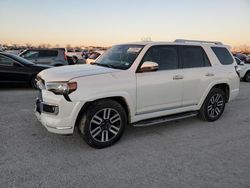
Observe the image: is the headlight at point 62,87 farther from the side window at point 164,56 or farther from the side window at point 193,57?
the side window at point 193,57

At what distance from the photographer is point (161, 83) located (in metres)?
4.75

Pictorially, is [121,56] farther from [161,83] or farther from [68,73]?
[68,73]

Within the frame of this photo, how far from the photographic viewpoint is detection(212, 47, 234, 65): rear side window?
236 inches

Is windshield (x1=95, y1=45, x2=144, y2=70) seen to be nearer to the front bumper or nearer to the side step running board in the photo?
the side step running board

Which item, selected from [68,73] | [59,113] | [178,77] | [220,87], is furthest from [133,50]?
[220,87]

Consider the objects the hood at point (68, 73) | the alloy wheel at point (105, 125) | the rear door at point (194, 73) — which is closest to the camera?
the hood at point (68, 73)

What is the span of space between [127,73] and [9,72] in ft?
22.2

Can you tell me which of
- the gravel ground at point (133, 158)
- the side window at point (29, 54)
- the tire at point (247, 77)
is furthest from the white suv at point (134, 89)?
the tire at point (247, 77)

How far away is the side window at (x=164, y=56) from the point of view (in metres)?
4.82

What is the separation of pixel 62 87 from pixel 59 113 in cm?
40

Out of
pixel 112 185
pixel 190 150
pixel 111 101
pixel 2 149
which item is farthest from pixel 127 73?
pixel 2 149

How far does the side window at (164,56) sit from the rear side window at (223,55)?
4.47 ft

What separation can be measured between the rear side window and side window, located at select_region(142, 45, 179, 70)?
4.47 ft

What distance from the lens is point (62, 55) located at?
588 inches
